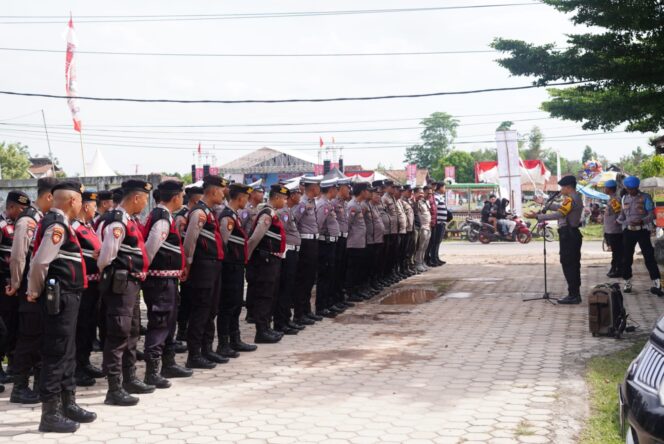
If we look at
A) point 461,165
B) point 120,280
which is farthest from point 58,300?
point 461,165

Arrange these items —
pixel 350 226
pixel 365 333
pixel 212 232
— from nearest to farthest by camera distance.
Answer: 1. pixel 212 232
2. pixel 365 333
3. pixel 350 226

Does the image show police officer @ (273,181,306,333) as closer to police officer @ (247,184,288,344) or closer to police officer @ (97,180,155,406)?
police officer @ (247,184,288,344)

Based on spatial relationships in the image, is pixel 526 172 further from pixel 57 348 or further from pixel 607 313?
pixel 57 348

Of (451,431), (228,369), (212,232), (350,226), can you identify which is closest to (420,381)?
(451,431)

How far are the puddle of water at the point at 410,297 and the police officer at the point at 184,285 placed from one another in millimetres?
3932

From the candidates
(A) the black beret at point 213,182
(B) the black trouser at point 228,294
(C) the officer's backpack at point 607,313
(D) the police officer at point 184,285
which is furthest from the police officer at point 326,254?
(C) the officer's backpack at point 607,313

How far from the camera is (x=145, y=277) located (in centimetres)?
625

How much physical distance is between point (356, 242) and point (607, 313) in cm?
429

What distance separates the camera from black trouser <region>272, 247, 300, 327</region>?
9164 millimetres

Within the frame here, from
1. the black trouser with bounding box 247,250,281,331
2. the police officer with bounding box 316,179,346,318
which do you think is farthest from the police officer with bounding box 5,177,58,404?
the police officer with bounding box 316,179,346,318

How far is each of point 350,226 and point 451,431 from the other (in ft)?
21.7

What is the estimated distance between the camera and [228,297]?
25.6ft

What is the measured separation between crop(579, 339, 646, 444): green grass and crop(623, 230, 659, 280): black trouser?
4111 mm

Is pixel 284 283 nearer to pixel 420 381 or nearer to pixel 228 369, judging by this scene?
pixel 228 369
